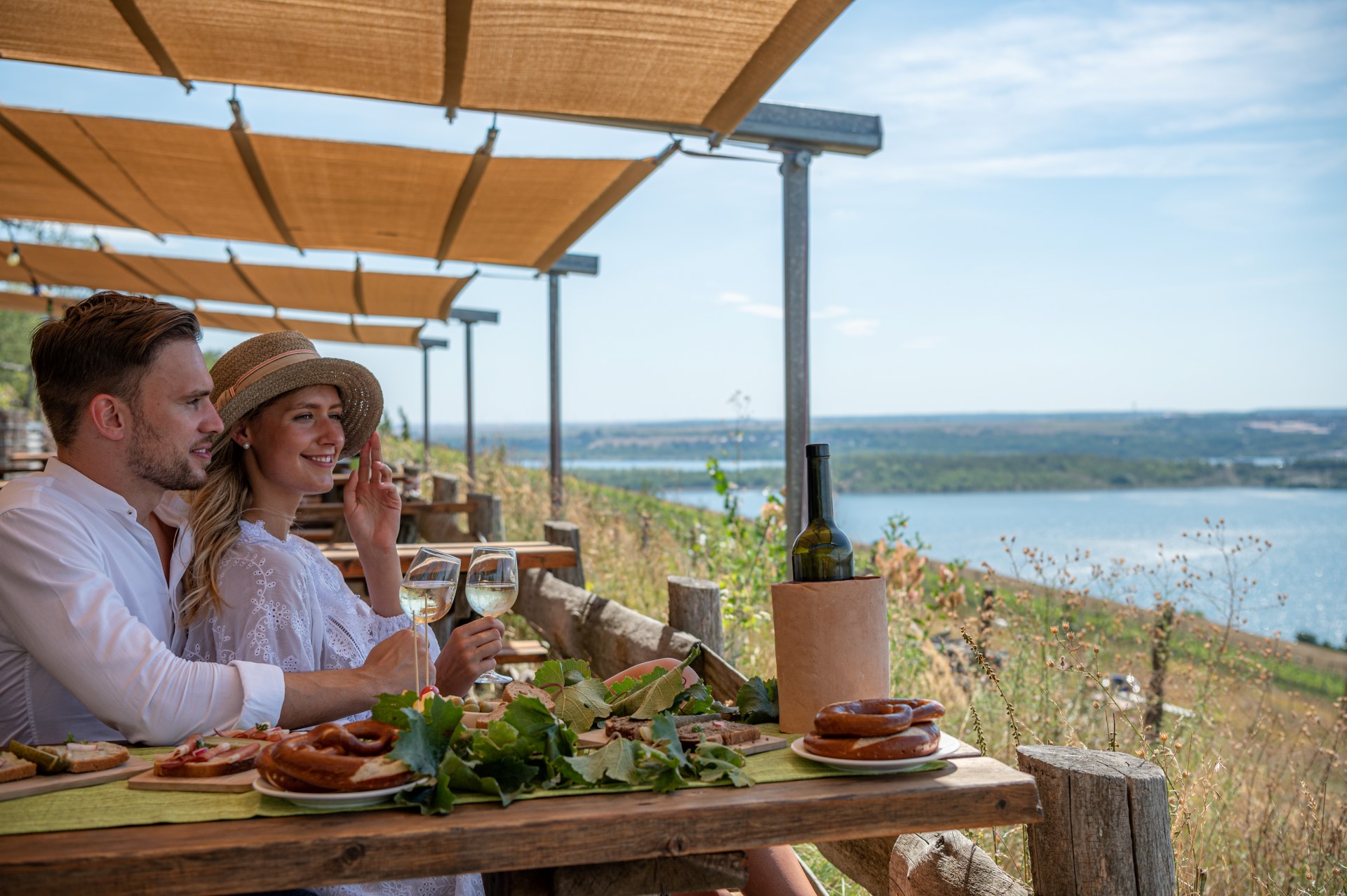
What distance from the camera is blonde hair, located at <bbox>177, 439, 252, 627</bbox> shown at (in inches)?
87.7

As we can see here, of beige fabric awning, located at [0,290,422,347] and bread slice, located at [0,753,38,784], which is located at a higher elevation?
beige fabric awning, located at [0,290,422,347]

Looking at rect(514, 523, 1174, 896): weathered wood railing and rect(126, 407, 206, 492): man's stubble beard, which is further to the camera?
A: rect(126, 407, 206, 492): man's stubble beard

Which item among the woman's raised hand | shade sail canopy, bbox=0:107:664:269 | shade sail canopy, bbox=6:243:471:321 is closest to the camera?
the woman's raised hand

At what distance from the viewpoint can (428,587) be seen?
1.70m

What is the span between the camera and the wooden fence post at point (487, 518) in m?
6.60

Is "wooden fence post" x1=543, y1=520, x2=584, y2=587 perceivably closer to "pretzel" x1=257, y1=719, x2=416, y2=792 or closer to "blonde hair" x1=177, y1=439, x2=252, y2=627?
"blonde hair" x1=177, y1=439, x2=252, y2=627

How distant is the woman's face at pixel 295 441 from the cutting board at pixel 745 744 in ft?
4.13

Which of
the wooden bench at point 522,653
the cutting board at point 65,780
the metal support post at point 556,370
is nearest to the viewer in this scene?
the cutting board at point 65,780

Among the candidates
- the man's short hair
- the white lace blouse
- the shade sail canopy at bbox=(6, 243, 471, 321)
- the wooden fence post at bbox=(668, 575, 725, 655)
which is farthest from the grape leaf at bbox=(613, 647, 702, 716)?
the shade sail canopy at bbox=(6, 243, 471, 321)

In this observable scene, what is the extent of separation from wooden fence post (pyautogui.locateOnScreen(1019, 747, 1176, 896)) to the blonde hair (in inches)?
69.7

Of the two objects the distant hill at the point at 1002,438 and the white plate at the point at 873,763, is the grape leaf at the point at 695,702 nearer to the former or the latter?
the white plate at the point at 873,763

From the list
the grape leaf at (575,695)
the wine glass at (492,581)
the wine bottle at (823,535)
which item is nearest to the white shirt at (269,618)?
the wine glass at (492,581)

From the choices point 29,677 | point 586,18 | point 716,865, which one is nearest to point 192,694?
point 29,677

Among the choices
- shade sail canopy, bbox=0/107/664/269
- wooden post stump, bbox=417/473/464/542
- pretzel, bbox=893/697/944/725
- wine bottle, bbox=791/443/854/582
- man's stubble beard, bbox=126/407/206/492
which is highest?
shade sail canopy, bbox=0/107/664/269
